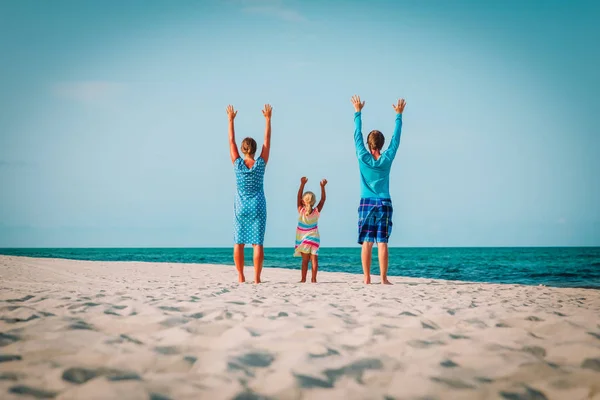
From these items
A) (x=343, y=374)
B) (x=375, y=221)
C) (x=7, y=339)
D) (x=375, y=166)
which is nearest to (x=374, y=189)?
(x=375, y=166)

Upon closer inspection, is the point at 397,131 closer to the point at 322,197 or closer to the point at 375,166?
the point at 375,166

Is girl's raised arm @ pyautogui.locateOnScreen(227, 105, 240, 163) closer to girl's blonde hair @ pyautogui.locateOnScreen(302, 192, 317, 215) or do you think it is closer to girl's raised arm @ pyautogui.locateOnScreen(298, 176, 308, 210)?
girl's raised arm @ pyautogui.locateOnScreen(298, 176, 308, 210)

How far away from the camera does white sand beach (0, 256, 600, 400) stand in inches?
68.4

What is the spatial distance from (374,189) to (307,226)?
1.68m

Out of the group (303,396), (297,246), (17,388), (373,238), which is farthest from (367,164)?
(17,388)

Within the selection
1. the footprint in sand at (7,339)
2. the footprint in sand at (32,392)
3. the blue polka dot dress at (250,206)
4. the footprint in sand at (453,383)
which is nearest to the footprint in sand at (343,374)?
the footprint in sand at (453,383)

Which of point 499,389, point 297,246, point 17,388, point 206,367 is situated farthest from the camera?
point 297,246

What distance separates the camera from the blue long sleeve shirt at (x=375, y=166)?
574cm

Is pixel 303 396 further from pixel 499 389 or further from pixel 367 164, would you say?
pixel 367 164

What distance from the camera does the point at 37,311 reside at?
2.87 metres

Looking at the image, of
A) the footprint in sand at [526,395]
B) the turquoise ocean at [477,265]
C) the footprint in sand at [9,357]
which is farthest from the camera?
the turquoise ocean at [477,265]

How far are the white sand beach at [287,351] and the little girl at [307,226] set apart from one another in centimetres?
369

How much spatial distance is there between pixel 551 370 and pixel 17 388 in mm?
2253

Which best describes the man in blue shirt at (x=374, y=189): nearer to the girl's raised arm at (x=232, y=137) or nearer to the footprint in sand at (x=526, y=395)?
the girl's raised arm at (x=232, y=137)
